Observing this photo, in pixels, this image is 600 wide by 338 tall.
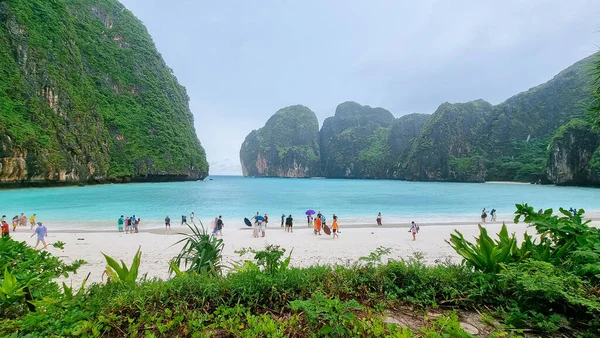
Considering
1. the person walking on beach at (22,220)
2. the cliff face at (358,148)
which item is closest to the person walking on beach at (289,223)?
the person walking on beach at (22,220)

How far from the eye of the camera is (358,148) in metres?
177

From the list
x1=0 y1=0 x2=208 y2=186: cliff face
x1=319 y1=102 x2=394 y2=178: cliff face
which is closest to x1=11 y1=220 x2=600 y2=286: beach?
x1=0 y1=0 x2=208 y2=186: cliff face

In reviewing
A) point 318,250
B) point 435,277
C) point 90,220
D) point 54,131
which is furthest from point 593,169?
point 54,131

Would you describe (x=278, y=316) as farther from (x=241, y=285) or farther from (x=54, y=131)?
(x=54, y=131)

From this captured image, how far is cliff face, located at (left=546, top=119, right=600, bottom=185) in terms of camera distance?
71750 millimetres

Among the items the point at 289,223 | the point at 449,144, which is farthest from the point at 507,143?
the point at 289,223

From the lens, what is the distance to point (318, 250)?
38.7 ft

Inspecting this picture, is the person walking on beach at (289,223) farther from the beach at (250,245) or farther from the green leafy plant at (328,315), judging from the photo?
the green leafy plant at (328,315)

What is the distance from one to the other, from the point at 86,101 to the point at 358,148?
484ft

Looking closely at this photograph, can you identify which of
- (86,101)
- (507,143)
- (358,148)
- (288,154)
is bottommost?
(288,154)

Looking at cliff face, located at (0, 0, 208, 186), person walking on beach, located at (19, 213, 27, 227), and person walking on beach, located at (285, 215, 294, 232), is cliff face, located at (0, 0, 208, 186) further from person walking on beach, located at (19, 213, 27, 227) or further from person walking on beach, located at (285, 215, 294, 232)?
person walking on beach, located at (285, 215, 294, 232)

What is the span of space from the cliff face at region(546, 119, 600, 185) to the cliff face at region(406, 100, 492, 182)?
3502 centimetres

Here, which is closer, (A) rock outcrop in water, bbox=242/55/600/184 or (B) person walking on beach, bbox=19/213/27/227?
(B) person walking on beach, bbox=19/213/27/227

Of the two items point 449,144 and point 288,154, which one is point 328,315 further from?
point 288,154
